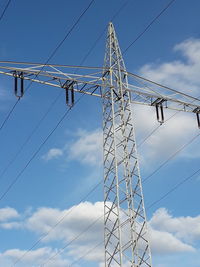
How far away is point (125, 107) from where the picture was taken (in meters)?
28.4

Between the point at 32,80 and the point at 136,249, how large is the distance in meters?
12.4

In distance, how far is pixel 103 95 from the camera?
28828 mm

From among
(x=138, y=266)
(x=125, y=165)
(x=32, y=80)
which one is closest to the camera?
(x=138, y=266)

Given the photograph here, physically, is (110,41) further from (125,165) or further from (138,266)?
(138,266)

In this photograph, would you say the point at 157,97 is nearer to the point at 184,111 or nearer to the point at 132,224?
the point at 184,111

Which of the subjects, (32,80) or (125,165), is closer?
(125,165)

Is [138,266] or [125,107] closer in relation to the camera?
[138,266]

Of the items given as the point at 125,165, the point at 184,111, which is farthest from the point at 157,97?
the point at 125,165

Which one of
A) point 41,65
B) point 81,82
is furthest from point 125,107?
point 41,65

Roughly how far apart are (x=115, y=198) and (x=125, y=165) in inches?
85.5

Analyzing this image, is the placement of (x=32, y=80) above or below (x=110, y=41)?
below

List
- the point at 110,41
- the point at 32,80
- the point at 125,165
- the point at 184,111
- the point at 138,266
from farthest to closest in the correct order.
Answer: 1. the point at 184,111
2. the point at 110,41
3. the point at 32,80
4. the point at 125,165
5. the point at 138,266

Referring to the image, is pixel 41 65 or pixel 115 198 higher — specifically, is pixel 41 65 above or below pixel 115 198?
above

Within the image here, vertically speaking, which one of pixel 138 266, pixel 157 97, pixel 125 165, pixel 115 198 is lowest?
pixel 138 266
